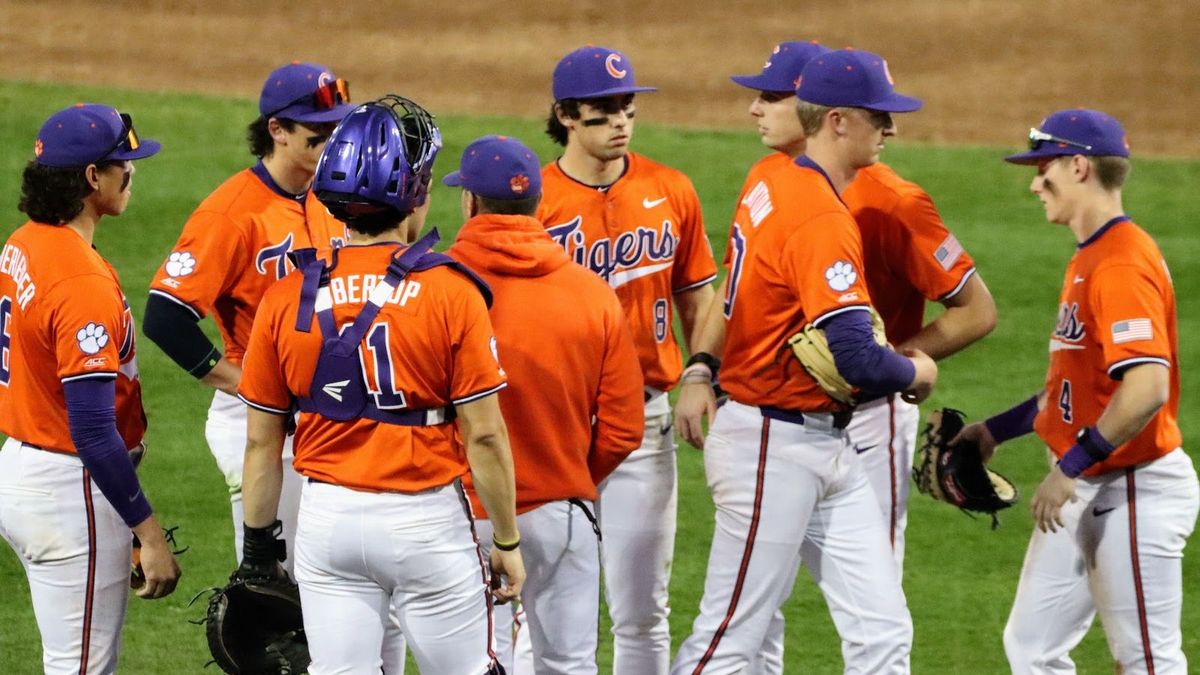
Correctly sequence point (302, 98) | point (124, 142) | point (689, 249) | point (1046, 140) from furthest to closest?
1. point (689, 249)
2. point (302, 98)
3. point (1046, 140)
4. point (124, 142)

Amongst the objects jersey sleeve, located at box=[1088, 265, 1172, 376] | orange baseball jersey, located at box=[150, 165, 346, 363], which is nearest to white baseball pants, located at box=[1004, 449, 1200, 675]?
jersey sleeve, located at box=[1088, 265, 1172, 376]

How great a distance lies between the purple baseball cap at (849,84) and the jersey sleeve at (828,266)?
1.15ft

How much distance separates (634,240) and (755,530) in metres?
1.07

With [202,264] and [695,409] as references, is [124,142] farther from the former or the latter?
[695,409]

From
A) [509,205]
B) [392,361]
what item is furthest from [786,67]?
[392,361]

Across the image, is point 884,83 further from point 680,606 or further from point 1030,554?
point 680,606

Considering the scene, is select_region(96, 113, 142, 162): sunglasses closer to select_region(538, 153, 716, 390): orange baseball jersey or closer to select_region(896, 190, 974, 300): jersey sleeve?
select_region(538, 153, 716, 390): orange baseball jersey

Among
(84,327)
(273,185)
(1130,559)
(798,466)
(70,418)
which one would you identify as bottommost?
(1130,559)

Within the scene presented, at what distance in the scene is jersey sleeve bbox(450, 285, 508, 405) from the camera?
11.4 feet

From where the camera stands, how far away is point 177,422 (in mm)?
8383

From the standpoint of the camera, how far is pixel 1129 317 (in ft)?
13.8

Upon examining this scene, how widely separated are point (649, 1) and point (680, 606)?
12060 millimetres

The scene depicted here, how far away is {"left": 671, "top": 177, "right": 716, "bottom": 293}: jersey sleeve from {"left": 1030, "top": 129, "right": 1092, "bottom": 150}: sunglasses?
1068mm

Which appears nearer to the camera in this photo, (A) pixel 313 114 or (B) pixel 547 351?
(B) pixel 547 351
